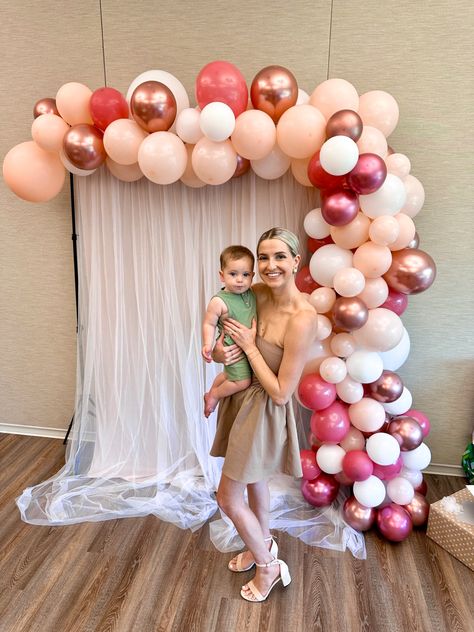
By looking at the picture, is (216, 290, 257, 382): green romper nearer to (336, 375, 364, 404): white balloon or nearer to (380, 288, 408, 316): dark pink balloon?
(336, 375, 364, 404): white balloon

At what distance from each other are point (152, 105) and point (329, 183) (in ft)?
2.70

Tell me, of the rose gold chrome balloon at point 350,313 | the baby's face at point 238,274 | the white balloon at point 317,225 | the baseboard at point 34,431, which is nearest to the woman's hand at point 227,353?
the baby's face at point 238,274

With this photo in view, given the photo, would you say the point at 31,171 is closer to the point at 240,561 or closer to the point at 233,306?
the point at 233,306

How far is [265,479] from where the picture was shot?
1776mm

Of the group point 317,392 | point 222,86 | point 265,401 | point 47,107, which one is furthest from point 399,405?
point 47,107

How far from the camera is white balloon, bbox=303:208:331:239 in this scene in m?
2.05

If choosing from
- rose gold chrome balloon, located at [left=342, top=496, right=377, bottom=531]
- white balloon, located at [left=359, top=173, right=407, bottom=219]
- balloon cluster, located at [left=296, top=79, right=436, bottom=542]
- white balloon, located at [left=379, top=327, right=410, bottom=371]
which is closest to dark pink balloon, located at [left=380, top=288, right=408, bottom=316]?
balloon cluster, located at [left=296, top=79, right=436, bottom=542]

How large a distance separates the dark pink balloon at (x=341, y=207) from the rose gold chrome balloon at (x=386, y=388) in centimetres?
76

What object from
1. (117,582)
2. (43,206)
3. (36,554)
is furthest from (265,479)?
(43,206)

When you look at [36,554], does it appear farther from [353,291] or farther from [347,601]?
[353,291]

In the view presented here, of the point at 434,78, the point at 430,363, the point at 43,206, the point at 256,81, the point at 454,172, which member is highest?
the point at 434,78

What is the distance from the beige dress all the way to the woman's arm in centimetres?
6

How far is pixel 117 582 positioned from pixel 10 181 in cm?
189

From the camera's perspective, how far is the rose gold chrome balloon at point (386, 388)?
209cm
